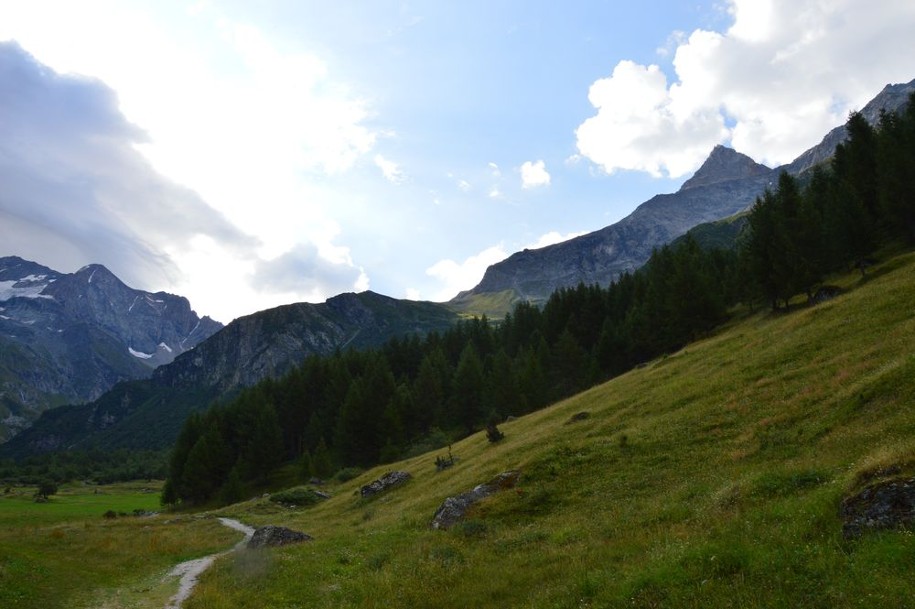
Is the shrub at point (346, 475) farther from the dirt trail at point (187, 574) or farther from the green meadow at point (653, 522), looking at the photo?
the dirt trail at point (187, 574)

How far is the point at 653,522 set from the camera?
1775 cm

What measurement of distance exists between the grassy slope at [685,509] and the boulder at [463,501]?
113 cm

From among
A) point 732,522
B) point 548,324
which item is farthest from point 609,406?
point 548,324

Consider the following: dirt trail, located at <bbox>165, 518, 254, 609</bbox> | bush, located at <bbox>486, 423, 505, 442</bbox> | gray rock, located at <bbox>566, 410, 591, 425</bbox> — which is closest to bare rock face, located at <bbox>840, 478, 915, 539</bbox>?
dirt trail, located at <bbox>165, 518, 254, 609</bbox>

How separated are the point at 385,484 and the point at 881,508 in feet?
144

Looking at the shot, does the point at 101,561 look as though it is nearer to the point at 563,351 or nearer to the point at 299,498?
the point at 299,498

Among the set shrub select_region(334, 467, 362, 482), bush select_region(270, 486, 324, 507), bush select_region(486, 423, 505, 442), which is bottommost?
shrub select_region(334, 467, 362, 482)

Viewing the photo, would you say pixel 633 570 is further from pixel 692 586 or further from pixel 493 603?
pixel 493 603

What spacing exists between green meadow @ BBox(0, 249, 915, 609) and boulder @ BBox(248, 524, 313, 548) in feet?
4.47

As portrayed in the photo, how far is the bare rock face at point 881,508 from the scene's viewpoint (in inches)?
432

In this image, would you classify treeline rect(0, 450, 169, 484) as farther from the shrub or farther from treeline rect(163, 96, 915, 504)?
the shrub

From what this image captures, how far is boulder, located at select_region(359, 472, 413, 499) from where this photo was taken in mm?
48822

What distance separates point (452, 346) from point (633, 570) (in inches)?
4896

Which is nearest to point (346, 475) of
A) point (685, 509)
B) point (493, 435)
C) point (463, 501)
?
point (493, 435)
